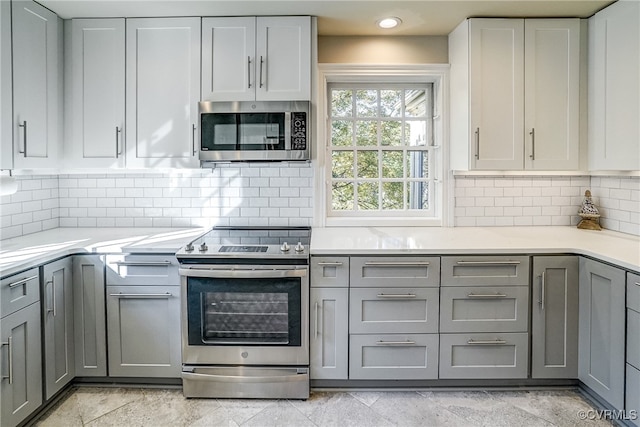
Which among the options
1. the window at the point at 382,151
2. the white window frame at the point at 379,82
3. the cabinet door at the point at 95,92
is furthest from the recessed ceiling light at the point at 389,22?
the cabinet door at the point at 95,92

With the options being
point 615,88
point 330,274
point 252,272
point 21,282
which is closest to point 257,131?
point 252,272

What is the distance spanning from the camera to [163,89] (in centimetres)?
262

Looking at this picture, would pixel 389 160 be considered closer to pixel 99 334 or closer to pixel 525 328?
pixel 525 328

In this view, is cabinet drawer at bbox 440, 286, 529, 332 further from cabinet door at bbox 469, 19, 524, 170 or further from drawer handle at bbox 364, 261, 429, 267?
cabinet door at bbox 469, 19, 524, 170

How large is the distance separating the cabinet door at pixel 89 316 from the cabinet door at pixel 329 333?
1213 mm

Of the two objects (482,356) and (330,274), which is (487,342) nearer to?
(482,356)

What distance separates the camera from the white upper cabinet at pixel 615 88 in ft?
7.54

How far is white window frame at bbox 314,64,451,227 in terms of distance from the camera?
2936 millimetres

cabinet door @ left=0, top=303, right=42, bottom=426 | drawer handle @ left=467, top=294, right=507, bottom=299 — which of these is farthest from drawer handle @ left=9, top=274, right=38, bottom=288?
drawer handle @ left=467, top=294, right=507, bottom=299

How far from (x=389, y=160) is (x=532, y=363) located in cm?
166

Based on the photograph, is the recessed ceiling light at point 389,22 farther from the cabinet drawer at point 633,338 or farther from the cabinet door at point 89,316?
the cabinet door at point 89,316

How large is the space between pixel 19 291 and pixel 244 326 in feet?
3.59

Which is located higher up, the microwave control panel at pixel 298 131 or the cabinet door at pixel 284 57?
the cabinet door at pixel 284 57

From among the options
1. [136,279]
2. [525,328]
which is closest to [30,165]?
[136,279]
